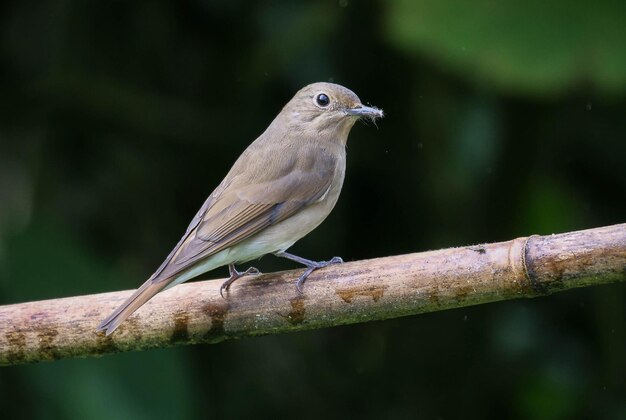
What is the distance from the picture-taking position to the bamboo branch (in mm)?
3430

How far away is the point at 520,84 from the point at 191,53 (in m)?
2.15

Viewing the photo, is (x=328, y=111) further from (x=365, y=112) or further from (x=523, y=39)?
(x=523, y=39)

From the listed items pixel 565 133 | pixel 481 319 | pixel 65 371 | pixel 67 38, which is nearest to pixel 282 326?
pixel 65 371

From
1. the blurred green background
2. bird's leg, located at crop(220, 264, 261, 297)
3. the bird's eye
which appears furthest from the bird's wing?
the blurred green background

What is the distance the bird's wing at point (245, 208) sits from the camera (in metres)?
4.21

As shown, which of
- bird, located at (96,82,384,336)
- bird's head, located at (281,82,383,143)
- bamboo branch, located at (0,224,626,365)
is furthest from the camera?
bird's head, located at (281,82,383,143)

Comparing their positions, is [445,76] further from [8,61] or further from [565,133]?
[8,61]

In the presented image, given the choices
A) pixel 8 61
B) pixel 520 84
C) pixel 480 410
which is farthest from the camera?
pixel 8 61

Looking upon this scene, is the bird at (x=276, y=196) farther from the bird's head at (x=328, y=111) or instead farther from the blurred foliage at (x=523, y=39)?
the blurred foliage at (x=523, y=39)

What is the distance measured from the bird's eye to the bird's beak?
116 millimetres

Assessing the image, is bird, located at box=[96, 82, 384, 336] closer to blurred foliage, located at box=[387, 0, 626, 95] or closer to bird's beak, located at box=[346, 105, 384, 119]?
bird's beak, located at box=[346, 105, 384, 119]

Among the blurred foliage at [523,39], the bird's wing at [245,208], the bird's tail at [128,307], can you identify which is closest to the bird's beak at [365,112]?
the bird's wing at [245,208]

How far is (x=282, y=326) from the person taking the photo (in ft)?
12.8

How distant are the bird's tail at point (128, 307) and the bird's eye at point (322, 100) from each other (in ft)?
5.14
